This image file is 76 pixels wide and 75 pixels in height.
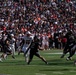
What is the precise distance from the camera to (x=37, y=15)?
39938 millimetres

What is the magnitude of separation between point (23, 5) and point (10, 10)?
2.04 metres

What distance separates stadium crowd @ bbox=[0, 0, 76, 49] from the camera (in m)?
35.7

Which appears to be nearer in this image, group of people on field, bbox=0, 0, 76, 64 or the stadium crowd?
group of people on field, bbox=0, 0, 76, 64

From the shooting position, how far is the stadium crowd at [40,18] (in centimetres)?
3572

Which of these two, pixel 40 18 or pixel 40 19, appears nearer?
pixel 40 19

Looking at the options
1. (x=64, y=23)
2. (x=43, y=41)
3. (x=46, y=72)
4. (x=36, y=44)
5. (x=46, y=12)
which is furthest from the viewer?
(x=46, y=12)

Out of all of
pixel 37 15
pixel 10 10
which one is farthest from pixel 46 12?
pixel 10 10

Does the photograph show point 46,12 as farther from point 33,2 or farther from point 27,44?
point 27,44

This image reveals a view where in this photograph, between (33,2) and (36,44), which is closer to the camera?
(36,44)

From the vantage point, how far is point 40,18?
39.2 meters

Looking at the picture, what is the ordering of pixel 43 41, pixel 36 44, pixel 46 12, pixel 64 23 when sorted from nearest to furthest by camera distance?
pixel 36 44, pixel 43 41, pixel 64 23, pixel 46 12

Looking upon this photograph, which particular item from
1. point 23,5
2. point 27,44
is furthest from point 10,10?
point 27,44

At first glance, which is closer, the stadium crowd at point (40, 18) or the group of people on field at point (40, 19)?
the group of people on field at point (40, 19)

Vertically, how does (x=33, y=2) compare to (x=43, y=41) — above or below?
above
